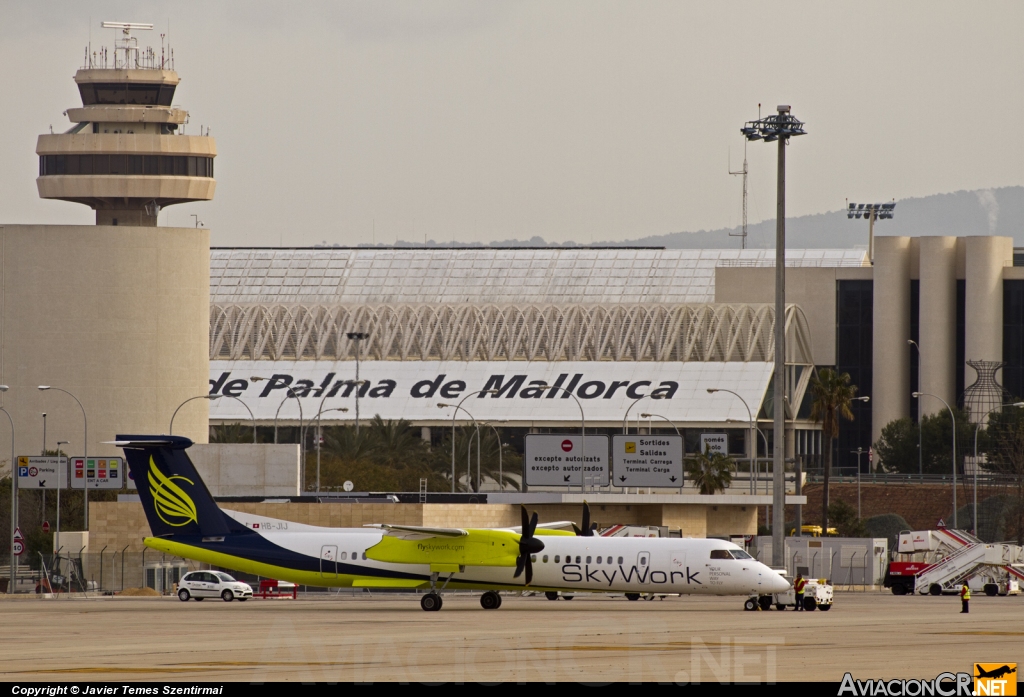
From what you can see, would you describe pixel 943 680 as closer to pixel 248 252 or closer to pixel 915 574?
pixel 915 574

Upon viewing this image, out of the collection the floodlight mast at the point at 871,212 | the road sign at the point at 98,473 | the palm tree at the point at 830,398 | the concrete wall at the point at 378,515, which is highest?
the floodlight mast at the point at 871,212

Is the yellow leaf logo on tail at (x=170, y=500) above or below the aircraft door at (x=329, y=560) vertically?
above

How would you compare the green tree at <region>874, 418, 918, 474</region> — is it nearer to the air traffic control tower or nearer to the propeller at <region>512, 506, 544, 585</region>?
the air traffic control tower

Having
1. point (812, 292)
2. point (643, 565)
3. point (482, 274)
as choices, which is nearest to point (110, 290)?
point (482, 274)

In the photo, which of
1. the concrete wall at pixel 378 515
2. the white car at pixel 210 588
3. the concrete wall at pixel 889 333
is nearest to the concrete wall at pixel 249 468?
the concrete wall at pixel 378 515

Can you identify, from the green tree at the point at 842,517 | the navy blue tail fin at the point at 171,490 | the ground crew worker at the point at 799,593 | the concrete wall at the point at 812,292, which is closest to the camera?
the ground crew worker at the point at 799,593

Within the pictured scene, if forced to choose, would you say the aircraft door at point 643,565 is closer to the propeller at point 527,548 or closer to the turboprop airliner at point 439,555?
the turboprop airliner at point 439,555

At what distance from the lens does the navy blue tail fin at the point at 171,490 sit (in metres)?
53.6

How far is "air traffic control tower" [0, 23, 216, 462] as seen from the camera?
12788 cm

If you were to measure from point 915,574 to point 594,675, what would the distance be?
54.2 metres

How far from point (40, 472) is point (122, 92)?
2151 inches

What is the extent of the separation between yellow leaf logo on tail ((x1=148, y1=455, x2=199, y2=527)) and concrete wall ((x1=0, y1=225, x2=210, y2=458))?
74.2 metres

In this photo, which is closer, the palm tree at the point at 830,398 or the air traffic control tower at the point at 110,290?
the palm tree at the point at 830,398

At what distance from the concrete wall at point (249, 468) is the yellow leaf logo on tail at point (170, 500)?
37.1 m
